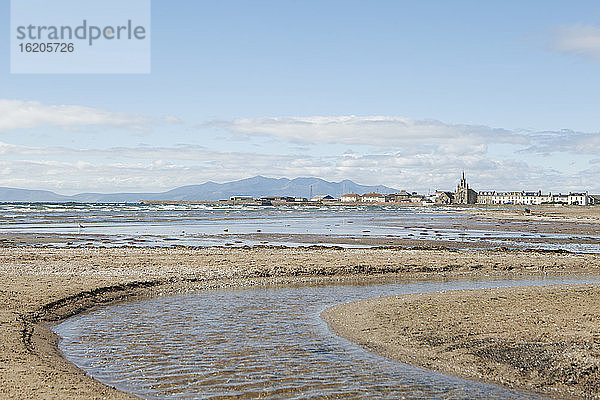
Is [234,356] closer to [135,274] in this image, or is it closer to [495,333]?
[495,333]

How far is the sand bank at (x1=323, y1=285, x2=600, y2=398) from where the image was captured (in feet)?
36.8

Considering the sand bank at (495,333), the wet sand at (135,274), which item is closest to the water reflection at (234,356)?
the sand bank at (495,333)

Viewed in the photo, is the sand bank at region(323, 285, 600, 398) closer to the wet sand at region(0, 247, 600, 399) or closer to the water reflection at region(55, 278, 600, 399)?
the water reflection at region(55, 278, 600, 399)

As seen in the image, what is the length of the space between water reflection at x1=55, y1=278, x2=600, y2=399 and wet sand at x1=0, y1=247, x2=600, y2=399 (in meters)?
0.86

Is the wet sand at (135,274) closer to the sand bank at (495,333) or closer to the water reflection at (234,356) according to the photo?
the water reflection at (234,356)

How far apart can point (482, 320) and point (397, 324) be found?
2236mm

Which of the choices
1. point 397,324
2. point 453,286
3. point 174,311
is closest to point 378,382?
point 397,324

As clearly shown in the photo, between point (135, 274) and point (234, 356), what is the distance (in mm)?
12921

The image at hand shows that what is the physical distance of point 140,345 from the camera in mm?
13930

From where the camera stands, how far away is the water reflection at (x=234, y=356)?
34.9 feet

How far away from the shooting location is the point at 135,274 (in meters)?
24.6

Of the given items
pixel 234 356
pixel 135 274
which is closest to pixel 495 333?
pixel 234 356

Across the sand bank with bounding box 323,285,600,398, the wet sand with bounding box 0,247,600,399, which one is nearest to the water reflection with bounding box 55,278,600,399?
the sand bank with bounding box 323,285,600,398

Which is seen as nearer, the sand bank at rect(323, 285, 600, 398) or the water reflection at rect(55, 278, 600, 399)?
the water reflection at rect(55, 278, 600, 399)
